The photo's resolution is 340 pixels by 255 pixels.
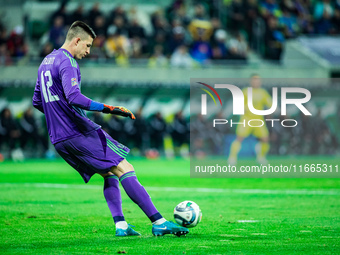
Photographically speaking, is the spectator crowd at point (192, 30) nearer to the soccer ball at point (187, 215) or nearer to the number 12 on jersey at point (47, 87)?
the number 12 on jersey at point (47, 87)

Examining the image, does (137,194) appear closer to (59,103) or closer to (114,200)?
(114,200)

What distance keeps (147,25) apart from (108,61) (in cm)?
362

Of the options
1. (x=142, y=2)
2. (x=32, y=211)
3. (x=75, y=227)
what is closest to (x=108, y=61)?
(x=142, y=2)

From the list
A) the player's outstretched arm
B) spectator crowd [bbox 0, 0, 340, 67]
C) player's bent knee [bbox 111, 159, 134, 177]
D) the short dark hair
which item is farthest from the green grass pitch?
spectator crowd [bbox 0, 0, 340, 67]

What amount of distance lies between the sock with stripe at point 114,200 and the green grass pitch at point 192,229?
7.9 inches

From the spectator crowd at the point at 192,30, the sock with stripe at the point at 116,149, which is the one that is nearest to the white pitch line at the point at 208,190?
the sock with stripe at the point at 116,149

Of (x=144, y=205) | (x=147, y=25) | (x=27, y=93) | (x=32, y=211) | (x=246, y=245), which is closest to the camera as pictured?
(x=246, y=245)

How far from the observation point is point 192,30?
26.9 meters

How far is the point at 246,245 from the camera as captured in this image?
617 centimetres

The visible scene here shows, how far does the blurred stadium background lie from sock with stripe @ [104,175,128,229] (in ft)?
53.0

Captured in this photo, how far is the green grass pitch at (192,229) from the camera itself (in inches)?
240

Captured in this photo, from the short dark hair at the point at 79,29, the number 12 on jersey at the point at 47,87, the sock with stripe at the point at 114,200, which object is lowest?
the sock with stripe at the point at 114,200

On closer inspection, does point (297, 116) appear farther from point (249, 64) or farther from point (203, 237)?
point (203, 237)

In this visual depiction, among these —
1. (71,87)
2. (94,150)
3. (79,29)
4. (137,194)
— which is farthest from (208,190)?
(71,87)
